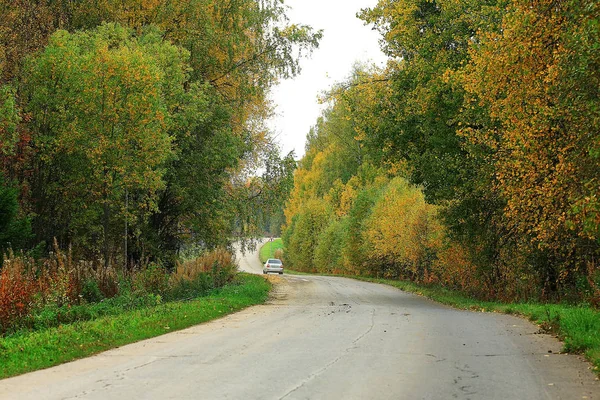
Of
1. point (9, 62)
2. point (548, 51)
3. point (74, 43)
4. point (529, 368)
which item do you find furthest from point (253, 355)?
point (9, 62)

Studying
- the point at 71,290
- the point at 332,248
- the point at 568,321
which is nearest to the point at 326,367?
the point at 568,321

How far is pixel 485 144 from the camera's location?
828 inches

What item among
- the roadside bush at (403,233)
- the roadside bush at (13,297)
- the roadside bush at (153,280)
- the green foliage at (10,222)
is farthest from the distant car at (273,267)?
the roadside bush at (13,297)

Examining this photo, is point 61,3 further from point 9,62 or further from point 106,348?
point 106,348

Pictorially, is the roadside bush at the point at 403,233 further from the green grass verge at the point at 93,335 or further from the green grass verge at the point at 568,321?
the green grass verge at the point at 93,335

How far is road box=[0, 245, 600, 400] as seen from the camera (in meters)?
8.22

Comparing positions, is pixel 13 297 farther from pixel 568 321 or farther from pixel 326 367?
pixel 568 321

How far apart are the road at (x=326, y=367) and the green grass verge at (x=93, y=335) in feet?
1.43

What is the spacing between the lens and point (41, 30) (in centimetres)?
2692

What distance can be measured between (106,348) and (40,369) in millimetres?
2028

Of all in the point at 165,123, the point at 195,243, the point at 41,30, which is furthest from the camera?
the point at 195,243

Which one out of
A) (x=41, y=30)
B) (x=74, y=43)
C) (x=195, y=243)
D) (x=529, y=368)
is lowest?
(x=529, y=368)

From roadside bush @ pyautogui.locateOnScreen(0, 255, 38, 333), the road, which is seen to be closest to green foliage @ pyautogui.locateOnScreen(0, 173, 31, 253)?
roadside bush @ pyautogui.locateOnScreen(0, 255, 38, 333)

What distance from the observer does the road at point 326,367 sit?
324 inches
